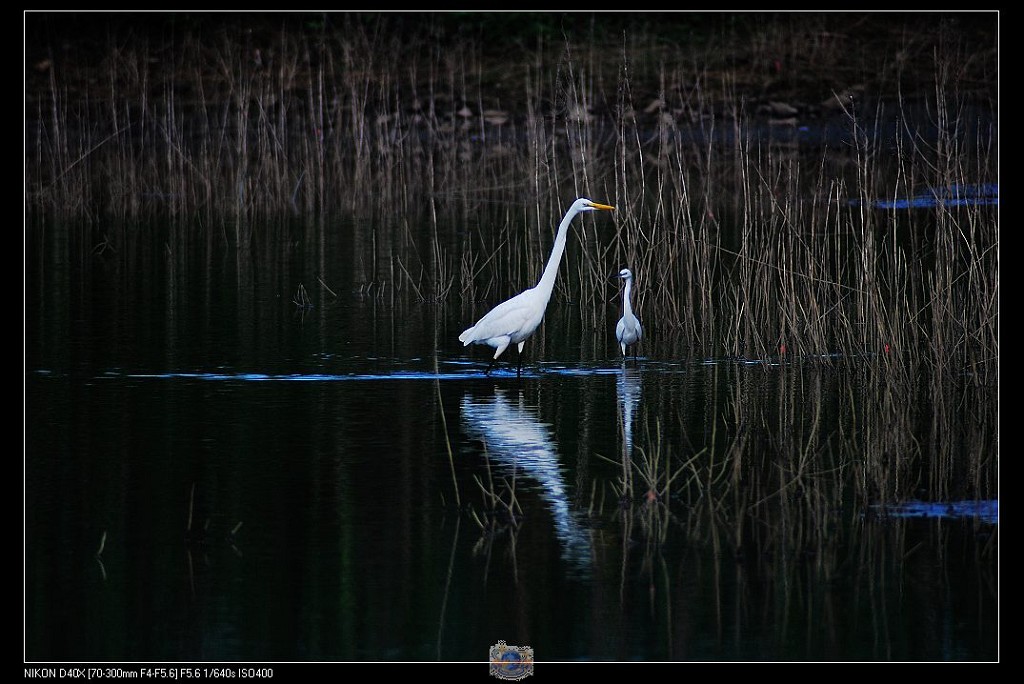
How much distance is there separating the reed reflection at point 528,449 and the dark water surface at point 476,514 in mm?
20

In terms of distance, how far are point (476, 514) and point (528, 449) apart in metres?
1.08

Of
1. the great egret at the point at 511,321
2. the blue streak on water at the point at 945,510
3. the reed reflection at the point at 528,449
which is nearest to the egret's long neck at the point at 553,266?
the great egret at the point at 511,321

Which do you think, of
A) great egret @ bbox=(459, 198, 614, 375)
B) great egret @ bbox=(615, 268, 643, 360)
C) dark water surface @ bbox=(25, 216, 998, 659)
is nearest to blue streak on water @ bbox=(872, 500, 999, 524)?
dark water surface @ bbox=(25, 216, 998, 659)

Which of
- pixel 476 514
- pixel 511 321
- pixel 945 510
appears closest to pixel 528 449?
pixel 476 514

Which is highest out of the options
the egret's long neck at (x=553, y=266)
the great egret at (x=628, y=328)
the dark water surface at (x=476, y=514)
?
the egret's long neck at (x=553, y=266)

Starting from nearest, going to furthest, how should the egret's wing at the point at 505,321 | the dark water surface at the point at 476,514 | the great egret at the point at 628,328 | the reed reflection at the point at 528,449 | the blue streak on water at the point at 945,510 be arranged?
the dark water surface at the point at 476,514, the reed reflection at the point at 528,449, the blue streak on water at the point at 945,510, the egret's wing at the point at 505,321, the great egret at the point at 628,328

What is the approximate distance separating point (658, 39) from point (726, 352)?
15285 mm

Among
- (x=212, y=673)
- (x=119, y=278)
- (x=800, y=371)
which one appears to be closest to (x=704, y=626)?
Answer: (x=212, y=673)

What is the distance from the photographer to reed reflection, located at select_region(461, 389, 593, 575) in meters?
5.63

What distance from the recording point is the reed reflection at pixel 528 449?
18.5 feet

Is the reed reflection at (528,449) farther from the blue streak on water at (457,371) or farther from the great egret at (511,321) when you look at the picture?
the blue streak on water at (457,371)

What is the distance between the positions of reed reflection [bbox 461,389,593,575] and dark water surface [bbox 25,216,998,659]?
20 millimetres

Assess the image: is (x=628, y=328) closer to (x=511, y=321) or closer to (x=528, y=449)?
(x=511, y=321)

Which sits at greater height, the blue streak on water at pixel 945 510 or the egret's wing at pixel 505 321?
the egret's wing at pixel 505 321
